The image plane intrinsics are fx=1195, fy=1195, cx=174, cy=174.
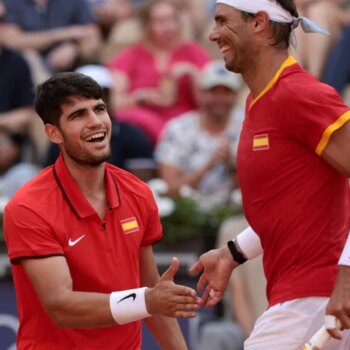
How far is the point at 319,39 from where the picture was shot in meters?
9.68

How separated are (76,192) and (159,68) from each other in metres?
5.03

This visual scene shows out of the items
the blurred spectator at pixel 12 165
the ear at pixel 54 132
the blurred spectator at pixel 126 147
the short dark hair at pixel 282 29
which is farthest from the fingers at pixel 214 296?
the blurred spectator at pixel 12 165

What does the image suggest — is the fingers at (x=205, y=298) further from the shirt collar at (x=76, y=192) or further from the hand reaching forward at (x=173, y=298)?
the shirt collar at (x=76, y=192)

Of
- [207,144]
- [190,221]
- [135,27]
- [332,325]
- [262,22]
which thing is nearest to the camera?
[332,325]

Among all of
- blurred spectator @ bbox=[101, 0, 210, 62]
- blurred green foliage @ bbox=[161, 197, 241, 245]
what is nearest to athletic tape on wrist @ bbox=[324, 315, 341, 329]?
blurred green foliage @ bbox=[161, 197, 241, 245]

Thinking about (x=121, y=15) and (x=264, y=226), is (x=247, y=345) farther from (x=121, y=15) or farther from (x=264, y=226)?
(x=121, y=15)

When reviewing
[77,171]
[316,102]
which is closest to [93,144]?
[77,171]

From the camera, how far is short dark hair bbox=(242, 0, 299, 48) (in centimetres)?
500

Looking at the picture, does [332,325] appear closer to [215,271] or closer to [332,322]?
[332,322]

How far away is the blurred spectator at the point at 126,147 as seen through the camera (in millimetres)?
8586

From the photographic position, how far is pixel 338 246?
4.84 metres

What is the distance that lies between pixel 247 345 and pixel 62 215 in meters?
0.95

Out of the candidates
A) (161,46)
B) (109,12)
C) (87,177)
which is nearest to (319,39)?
(161,46)

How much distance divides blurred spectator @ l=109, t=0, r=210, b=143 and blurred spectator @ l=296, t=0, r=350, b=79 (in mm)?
883
